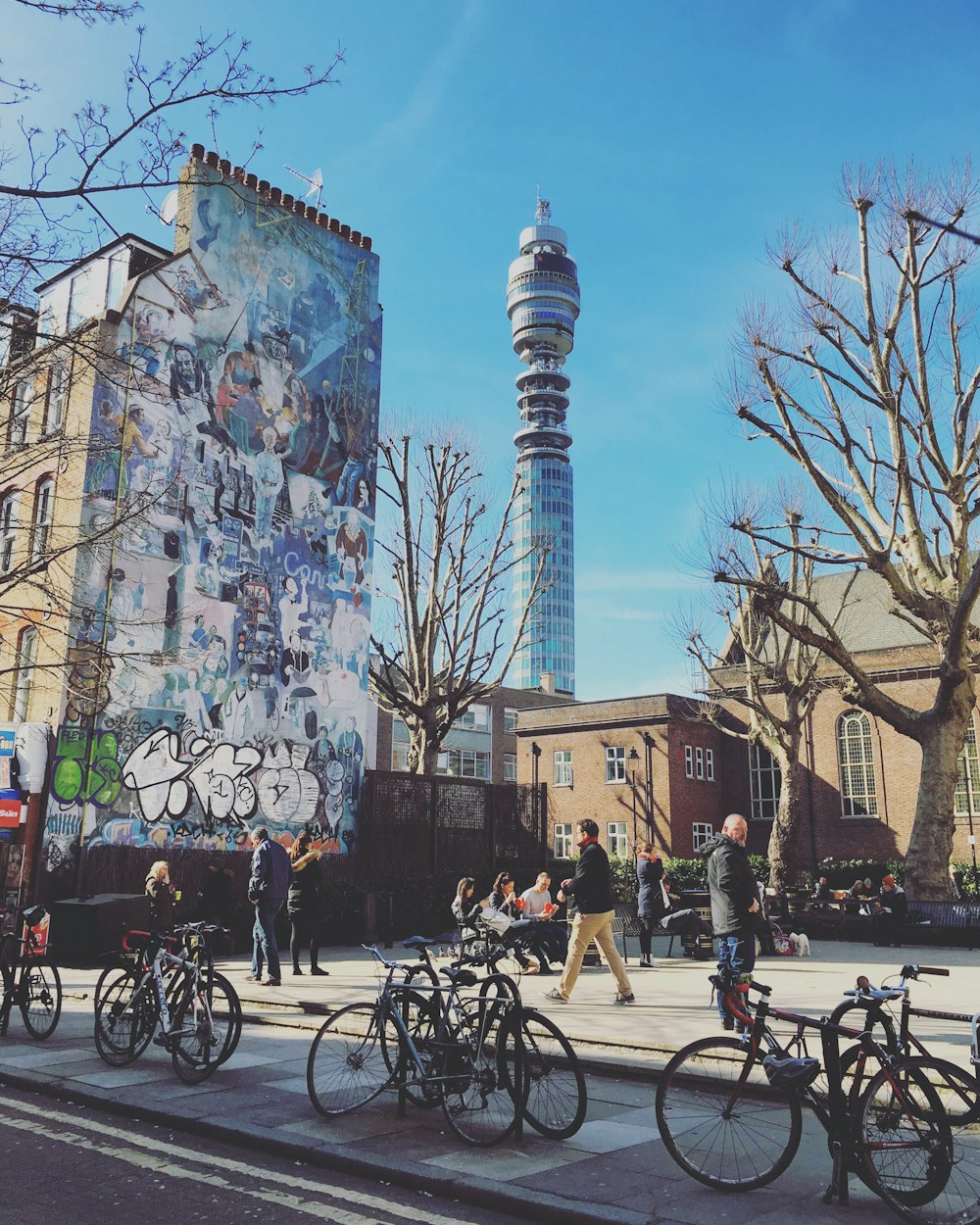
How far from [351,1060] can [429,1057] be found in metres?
0.60

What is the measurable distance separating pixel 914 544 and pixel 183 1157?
17937 mm

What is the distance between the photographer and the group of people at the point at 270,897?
13.0m

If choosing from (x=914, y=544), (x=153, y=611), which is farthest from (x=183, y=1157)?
(x=914, y=544)

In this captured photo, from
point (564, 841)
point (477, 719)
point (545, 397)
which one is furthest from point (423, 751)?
point (545, 397)

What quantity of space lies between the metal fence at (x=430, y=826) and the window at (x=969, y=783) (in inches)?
874

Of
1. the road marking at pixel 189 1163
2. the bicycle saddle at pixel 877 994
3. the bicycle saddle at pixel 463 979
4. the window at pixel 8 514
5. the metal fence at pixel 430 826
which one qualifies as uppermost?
the window at pixel 8 514

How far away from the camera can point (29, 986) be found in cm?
985

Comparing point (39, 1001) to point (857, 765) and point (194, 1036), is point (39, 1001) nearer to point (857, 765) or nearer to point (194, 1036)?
point (194, 1036)

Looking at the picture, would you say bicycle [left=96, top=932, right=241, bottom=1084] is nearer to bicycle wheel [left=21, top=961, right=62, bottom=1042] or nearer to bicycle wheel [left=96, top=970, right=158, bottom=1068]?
bicycle wheel [left=96, top=970, right=158, bottom=1068]

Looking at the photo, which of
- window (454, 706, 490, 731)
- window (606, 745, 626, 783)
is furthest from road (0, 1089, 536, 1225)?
window (454, 706, 490, 731)

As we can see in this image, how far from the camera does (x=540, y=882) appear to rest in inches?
607

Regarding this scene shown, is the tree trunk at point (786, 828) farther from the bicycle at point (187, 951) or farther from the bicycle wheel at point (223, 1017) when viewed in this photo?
the bicycle wheel at point (223, 1017)

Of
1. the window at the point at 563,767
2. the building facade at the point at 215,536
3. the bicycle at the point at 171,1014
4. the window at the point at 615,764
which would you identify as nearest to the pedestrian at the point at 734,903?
the bicycle at the point at 171,1014

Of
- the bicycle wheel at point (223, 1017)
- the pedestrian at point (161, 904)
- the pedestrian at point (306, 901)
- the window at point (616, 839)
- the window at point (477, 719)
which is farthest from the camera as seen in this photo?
the window at point (477, 719)
